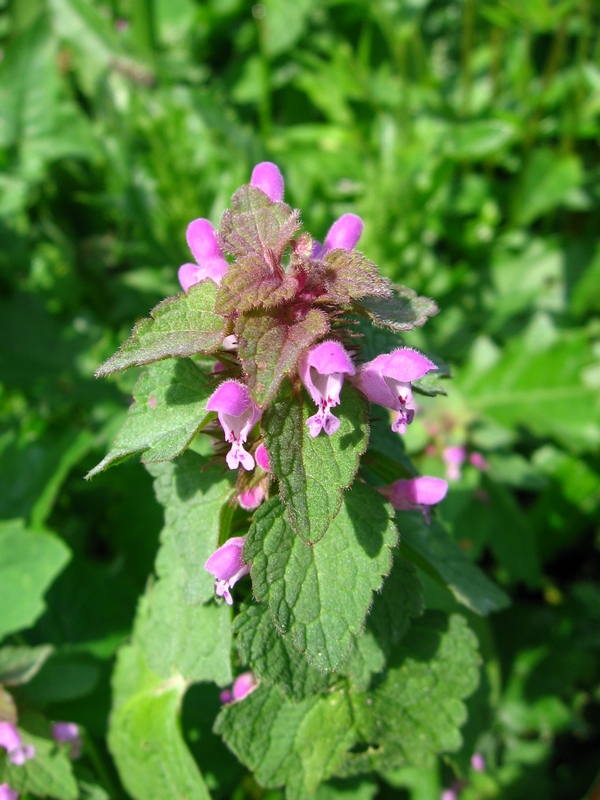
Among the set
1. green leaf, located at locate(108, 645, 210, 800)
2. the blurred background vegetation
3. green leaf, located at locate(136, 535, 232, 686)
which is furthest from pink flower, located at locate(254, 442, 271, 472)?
Result: the blurred background vegetation

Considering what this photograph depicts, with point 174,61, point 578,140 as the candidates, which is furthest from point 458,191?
point 174,61

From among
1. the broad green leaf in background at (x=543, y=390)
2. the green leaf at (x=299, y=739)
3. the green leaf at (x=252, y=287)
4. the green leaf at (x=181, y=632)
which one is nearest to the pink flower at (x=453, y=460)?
the broad green leaf in background at (x=543, y=390)

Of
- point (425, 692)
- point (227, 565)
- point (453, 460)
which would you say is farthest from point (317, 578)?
point (453, 460)

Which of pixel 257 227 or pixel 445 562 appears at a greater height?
pixel 257 227

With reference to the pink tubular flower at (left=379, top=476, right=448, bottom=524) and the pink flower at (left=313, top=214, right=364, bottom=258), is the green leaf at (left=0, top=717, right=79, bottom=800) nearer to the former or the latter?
the pink tubular flower at (left=379, top=476, right=448, bottom=524)

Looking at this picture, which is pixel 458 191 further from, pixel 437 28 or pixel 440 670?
pixel 440 670

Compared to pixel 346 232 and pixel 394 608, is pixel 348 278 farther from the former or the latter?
pixel 394 608

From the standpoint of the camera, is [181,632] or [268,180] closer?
[268,180]
